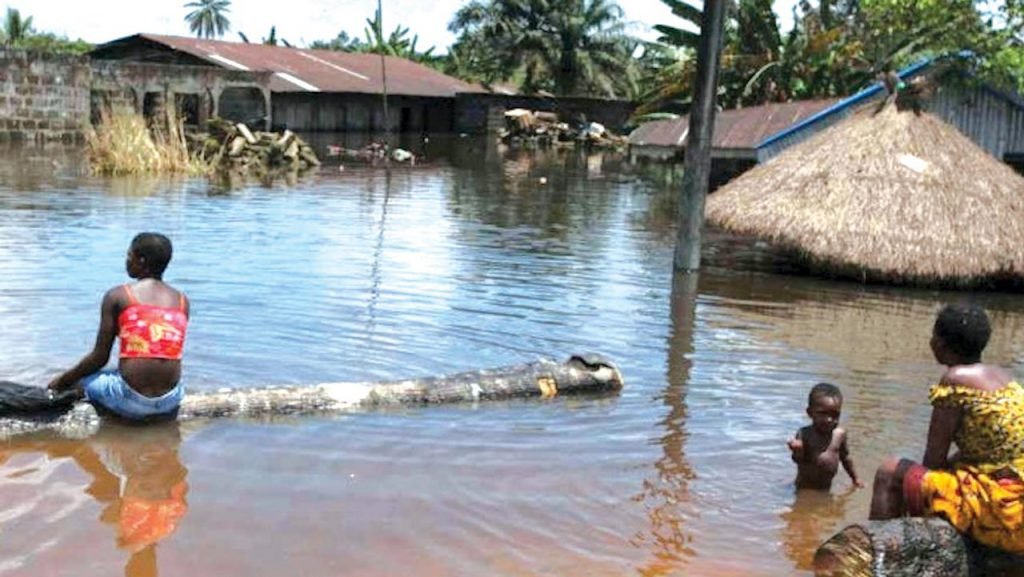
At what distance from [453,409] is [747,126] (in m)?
15.7

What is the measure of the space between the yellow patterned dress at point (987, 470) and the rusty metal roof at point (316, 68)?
36.1 m

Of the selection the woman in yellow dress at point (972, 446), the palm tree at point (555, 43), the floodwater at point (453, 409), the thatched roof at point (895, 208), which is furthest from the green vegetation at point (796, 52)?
the palm tree at point (555, 43)

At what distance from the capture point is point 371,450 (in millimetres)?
6164

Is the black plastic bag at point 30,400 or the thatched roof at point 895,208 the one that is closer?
the black plastic bag at point 30,400

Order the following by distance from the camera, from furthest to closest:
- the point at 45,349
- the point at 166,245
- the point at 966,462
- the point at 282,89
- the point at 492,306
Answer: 1. the point at 282,89
2. the point at 492,306
3. the point at 45,349
4. the point at 166,245
5. the point at 966,462

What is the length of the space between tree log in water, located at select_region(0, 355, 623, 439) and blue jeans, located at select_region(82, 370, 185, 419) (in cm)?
10

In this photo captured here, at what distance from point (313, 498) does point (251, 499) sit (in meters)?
0.29

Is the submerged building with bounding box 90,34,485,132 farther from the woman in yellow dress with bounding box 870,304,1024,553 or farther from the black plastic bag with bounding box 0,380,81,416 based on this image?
the woman in yellow dress with bounding box 870,304,1024,553

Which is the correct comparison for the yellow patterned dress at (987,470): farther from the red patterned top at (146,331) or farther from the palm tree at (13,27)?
the palm tree at (13,27)

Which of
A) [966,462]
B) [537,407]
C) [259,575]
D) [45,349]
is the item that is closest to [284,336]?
[45,349]

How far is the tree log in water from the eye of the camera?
601 centimetres

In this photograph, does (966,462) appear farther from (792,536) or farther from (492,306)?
(492,306)

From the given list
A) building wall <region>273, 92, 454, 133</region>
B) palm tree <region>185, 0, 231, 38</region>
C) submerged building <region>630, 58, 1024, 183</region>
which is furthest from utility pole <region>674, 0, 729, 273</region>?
palm tree <region>185, 0, 231, 38</region>

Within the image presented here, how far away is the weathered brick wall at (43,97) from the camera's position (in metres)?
29.0
